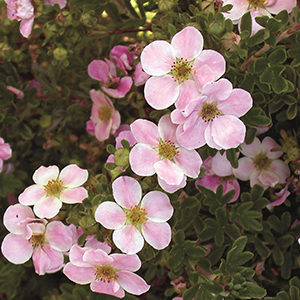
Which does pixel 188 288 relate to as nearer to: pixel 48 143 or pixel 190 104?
pixel 190 104

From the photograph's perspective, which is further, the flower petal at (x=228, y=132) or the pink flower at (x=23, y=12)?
the pink flower at (x=23, y=12)

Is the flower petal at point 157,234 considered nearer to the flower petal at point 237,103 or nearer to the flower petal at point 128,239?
the flower petal at point 128,239

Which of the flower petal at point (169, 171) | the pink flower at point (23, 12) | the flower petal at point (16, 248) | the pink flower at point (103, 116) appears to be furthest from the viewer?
the pink flower at point (103, 116)

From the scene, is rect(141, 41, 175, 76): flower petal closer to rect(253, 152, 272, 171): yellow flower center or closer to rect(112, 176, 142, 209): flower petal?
rect(112, 176, 142, 209): flower petal

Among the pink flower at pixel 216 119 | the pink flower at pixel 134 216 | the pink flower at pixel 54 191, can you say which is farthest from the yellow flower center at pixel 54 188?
the pink flower at pixel 216 119

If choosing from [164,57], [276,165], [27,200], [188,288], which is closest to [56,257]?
[27,200]

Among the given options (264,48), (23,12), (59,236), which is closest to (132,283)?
(59,236)

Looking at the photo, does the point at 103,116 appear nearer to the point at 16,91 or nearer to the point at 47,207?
the point at 16,91
